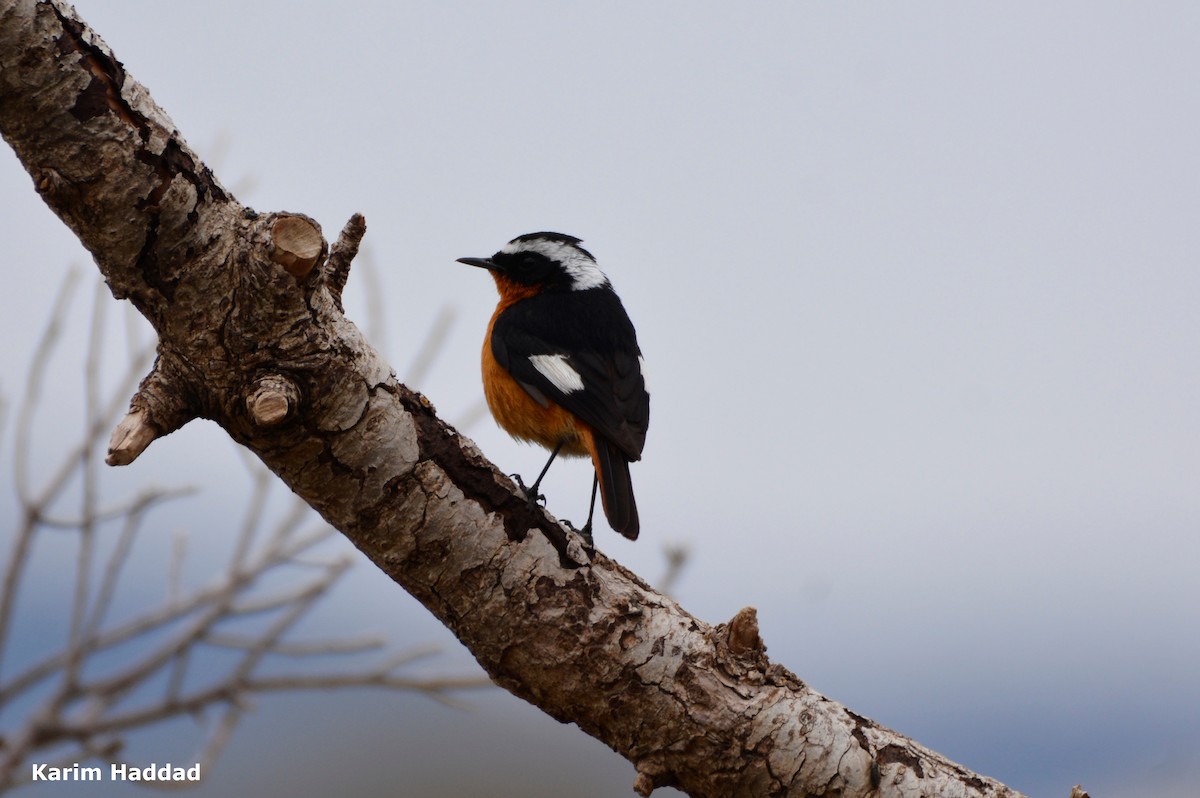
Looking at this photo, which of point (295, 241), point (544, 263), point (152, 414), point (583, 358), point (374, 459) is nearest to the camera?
point (295, 241)

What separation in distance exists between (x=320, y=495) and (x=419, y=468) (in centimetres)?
29

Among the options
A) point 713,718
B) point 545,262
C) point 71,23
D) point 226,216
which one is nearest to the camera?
point 71,23

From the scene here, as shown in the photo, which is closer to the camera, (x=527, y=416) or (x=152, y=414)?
(x=152, y=414)

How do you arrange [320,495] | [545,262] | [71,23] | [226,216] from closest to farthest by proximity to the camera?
1. [71,23]
2. [226,216]
3. [320,495]
4. [545,262]

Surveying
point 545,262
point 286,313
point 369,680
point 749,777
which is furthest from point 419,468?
point 545,262

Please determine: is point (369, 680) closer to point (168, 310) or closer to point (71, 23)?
point (168, 310)

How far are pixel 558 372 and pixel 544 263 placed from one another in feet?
3.97

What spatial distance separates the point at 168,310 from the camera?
2.73 meters

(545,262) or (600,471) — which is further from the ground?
(545,262)

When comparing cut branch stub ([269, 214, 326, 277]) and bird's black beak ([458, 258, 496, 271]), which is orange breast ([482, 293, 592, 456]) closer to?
bird's black beak ([458, 258, 496, 271])

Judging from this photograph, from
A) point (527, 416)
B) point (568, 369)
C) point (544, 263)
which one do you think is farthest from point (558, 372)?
point (544, 263)

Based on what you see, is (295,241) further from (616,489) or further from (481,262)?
(481,262)

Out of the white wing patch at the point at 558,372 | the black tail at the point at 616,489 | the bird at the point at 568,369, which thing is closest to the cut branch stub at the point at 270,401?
the bird at the point at 568,369

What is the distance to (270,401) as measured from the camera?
8.86 feet
